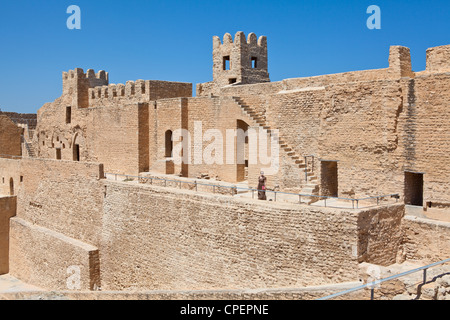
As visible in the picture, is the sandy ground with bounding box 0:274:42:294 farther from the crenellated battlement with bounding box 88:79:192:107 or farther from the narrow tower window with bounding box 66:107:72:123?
the crenellated battlement with bounding box 88:79:192:107

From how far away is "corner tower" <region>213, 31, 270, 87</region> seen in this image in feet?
75.9

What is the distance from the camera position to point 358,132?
13.1 meters

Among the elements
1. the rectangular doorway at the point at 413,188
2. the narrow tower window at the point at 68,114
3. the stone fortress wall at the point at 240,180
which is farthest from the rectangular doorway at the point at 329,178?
the narrow tower window at the point at 68,114

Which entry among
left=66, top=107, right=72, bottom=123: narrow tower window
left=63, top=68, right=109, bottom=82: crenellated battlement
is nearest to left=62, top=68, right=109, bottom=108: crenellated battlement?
left=63, top=68, right=109, bottom=82: crenellated battlement

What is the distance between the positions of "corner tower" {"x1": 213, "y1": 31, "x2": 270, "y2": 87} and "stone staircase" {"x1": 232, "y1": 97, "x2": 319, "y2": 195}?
6.40 m

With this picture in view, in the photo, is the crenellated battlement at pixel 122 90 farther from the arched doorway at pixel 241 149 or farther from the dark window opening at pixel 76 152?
the arched doorway at pixel 241 149

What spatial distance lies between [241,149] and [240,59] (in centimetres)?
716

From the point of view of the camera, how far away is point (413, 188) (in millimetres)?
12727

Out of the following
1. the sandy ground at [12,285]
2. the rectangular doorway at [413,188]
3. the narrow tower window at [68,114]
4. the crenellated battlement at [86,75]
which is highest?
the crenellated battlement at [86,75]

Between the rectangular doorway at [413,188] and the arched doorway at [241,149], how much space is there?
6.70m

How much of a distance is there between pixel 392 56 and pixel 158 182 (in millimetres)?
8990

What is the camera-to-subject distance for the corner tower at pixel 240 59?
911 inches

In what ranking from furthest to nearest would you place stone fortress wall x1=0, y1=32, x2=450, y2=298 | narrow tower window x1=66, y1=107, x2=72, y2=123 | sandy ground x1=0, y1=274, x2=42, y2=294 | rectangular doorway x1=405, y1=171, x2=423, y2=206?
narrow tower window x1=66, y1=107, x2=72, y2=123 < sandy ground x1=0, y1=274, x2=42, y2=294 < rectangular doorway x1=405, y1=171, x2=423, y2=206 < stone fortress wall x1=0, y1=32, x2=450, y2=298
